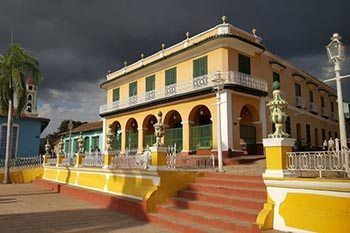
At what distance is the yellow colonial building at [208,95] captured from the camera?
17031mm

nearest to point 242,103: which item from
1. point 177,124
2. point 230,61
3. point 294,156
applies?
point 230,61

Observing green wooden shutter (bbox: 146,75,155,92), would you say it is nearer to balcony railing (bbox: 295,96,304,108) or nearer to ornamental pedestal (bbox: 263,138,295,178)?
balcony railing (bbox: 295,96,304,108)

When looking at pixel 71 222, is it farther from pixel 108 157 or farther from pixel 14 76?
pixel 14 76

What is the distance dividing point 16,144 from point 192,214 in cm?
2352

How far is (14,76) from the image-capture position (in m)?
19.5

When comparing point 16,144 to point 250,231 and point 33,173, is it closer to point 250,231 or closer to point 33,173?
→ point 33,173

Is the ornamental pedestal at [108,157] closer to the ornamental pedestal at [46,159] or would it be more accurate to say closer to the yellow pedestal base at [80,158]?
the yellow pedestal base at [80,158]

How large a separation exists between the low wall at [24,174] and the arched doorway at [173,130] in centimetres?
910

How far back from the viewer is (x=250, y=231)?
19.5ft

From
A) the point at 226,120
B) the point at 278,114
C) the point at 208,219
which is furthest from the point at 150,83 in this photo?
the point at 278,114

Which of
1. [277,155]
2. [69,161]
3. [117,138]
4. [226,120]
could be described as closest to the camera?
[277,155]

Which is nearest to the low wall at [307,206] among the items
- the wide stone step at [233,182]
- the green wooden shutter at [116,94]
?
the wide stone step at [233,182]

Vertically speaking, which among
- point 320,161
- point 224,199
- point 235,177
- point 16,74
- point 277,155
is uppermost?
point 16,74

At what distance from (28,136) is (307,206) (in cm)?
2636
